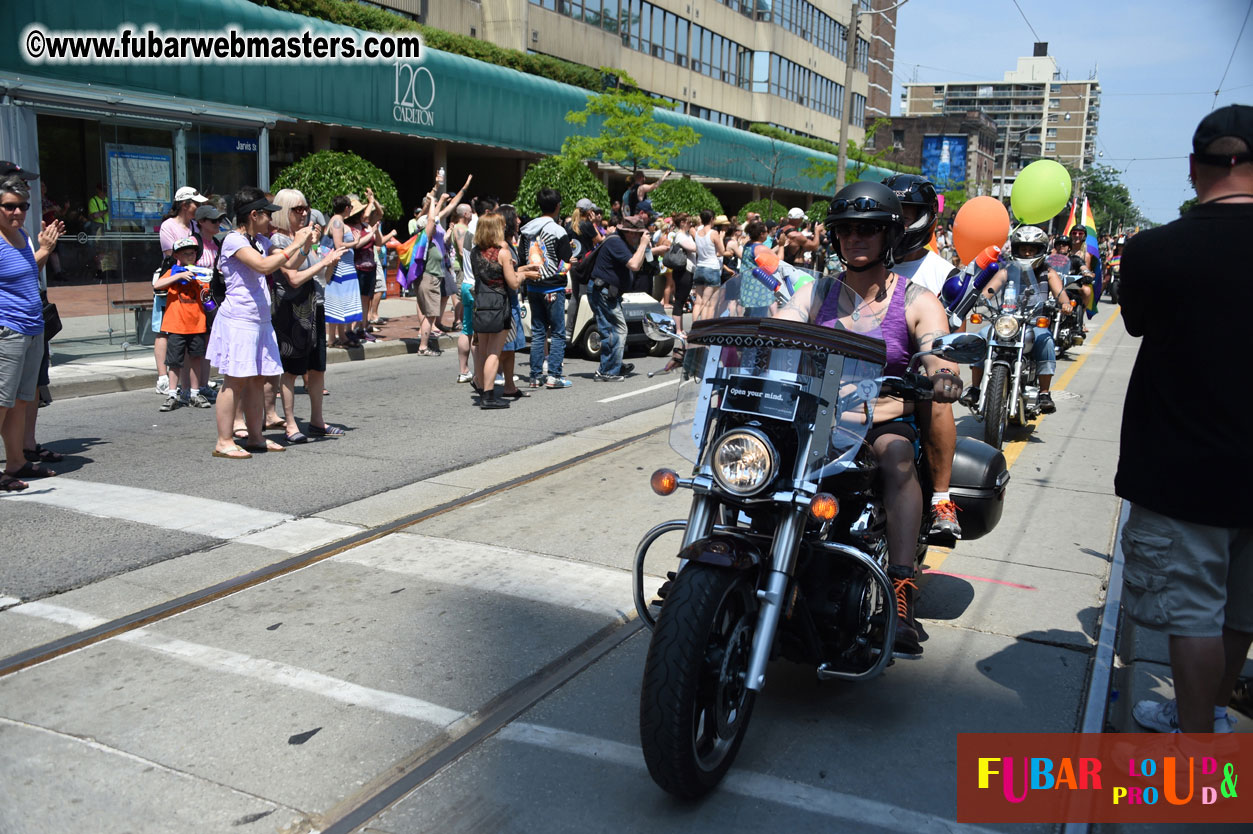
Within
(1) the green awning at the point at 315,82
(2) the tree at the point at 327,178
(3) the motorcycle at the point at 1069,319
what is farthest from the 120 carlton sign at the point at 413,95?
(3) the motorcycle at the point at 1069,319

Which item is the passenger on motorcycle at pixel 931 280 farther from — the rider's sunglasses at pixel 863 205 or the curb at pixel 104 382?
the curb at pixel 104 382

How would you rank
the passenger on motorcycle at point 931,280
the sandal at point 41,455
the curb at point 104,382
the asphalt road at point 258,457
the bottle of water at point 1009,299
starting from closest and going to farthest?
the passenger on motorcycle at point 931,280, the asphalt road at point 258,457, the sandal at point 41,455, the bottle of water at point 1009,299, the curb at point 104,382

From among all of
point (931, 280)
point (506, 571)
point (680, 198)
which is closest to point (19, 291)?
point (506, 571)

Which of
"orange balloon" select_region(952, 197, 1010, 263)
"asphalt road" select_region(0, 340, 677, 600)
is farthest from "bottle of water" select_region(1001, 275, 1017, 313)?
"asphalt road" select_region(0, 340, 677, 600)

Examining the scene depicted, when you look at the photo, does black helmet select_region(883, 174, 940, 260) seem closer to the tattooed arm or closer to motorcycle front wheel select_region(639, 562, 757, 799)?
the tattooed arm

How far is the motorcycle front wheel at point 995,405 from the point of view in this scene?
27.8 ft

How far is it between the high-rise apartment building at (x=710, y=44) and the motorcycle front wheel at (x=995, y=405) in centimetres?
2407

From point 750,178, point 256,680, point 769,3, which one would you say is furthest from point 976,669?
point 769,3

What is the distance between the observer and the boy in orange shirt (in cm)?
944

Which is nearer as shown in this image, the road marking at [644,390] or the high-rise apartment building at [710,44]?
the road marking at [644,390]

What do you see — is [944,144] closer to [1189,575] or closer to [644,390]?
[644,390]

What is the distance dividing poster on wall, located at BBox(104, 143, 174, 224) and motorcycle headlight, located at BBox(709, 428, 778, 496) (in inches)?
436

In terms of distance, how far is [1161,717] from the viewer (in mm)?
3758

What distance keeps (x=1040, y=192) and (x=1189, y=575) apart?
698cm
